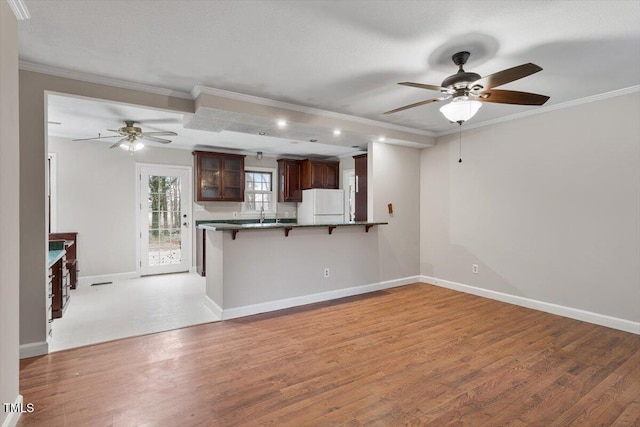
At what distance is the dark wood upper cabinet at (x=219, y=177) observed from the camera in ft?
19.8

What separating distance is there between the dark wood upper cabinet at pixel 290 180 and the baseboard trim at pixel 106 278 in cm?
321

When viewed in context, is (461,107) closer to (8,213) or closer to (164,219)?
(8,213)

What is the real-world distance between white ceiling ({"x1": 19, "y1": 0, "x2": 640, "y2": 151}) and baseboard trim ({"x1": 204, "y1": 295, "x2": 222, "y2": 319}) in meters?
2.41

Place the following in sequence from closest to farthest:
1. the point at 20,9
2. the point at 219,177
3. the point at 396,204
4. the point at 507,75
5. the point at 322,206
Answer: the point at 20,9, the point at 507,75, the point at 396,204, the point at 219,177, the point at 322,206

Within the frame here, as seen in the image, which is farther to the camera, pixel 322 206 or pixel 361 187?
pixel 322 206

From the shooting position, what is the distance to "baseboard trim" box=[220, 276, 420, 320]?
364cm

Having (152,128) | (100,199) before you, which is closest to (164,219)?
(100,199)

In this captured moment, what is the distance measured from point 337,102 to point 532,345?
313 centimetres

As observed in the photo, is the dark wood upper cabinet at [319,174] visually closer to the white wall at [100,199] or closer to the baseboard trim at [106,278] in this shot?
the white wall at [100,199]

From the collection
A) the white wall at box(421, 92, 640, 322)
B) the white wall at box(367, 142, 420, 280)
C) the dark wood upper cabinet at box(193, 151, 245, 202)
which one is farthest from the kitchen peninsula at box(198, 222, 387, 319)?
the dark wood upper cabinet at box(193, 151, 245, 202)

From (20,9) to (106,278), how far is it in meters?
4.67

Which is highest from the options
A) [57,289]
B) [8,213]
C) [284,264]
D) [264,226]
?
[8,213]

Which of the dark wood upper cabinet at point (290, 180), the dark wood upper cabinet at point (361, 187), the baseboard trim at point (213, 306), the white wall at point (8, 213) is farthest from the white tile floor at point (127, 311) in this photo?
the dark wood upper cabinet at point (361, 187)

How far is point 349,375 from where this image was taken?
2.38 meters
